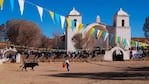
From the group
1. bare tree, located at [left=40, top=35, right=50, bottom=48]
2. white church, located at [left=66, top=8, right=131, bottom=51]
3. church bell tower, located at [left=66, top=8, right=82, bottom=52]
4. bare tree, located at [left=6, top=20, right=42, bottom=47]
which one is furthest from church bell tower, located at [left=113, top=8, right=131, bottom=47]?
bare tree, located at [left=40, top=35, right=50, bottom=48]

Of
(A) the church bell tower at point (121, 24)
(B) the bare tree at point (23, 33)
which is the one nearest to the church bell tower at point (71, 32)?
(A) the church bell tower at point (121, 24)

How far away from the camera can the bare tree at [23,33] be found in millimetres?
91125

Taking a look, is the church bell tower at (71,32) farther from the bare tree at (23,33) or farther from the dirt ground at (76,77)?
the dirt ground at (76,77)

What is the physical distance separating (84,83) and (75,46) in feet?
215

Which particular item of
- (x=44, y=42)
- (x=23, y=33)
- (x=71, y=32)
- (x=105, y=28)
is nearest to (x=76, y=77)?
(x=71, y=32)

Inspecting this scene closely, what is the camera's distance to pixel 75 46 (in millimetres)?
87625

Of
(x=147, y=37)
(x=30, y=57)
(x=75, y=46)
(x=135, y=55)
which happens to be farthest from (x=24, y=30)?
(x=147, y=37)

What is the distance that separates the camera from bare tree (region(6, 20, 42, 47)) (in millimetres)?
91125

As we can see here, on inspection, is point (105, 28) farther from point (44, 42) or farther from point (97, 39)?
point (44, 42)

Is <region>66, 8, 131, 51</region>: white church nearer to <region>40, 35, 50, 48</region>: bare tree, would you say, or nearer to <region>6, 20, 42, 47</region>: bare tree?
<region>6, 20, 42, 47</region>: bare tree

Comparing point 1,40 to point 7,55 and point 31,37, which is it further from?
point 7,55

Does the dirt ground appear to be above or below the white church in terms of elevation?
below

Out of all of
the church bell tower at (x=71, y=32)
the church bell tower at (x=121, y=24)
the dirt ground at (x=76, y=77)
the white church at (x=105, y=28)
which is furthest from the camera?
the church bell tower at (x=121, y=24)

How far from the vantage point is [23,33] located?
9225 cm
